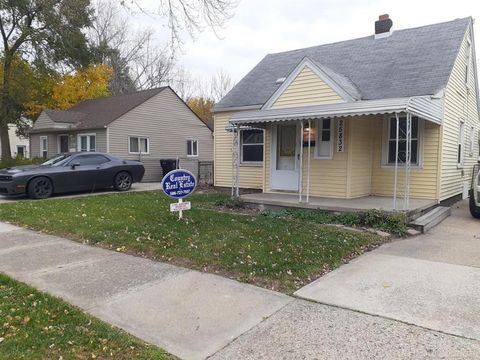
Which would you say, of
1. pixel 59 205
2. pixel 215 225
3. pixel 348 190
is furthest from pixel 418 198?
pixel 59 205

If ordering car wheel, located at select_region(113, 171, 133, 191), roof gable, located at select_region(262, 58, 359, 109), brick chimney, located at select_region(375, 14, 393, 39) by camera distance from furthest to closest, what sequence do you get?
car wheel, located at select_region(113, 171, 133, 191), brick chimney, located at select_region(375, 14, 393, 39), roof gable, located at select_region(262, 58, 359, 109)

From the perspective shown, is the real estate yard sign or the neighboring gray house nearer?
the real estate yard sign

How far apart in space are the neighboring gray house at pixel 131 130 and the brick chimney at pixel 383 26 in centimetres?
1229

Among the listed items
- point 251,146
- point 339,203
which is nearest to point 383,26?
point 251,146

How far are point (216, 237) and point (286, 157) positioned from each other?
16.7 feet

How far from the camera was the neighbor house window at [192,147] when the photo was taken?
2355cm

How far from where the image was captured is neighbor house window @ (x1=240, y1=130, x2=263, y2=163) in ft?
42.3

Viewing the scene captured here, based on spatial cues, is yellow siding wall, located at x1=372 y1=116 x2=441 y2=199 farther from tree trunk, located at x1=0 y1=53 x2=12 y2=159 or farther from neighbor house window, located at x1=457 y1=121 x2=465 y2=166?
tree trunk, located at x1=0 y1=53 x2=12 y2=159

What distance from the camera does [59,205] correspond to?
1025 centimetres

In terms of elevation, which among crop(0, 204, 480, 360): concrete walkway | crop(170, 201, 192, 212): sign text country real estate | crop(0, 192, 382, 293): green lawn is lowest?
crop(0, 204, 480, 360): concrete walkway

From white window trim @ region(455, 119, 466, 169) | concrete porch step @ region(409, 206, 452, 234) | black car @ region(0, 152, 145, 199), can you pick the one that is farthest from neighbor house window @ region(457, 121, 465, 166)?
black car @ region(0, 152, 145, 199)

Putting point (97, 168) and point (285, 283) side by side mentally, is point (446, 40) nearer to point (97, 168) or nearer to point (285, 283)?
point (285, 283)

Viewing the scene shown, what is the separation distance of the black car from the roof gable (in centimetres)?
655

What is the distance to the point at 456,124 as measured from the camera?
37.5ft
